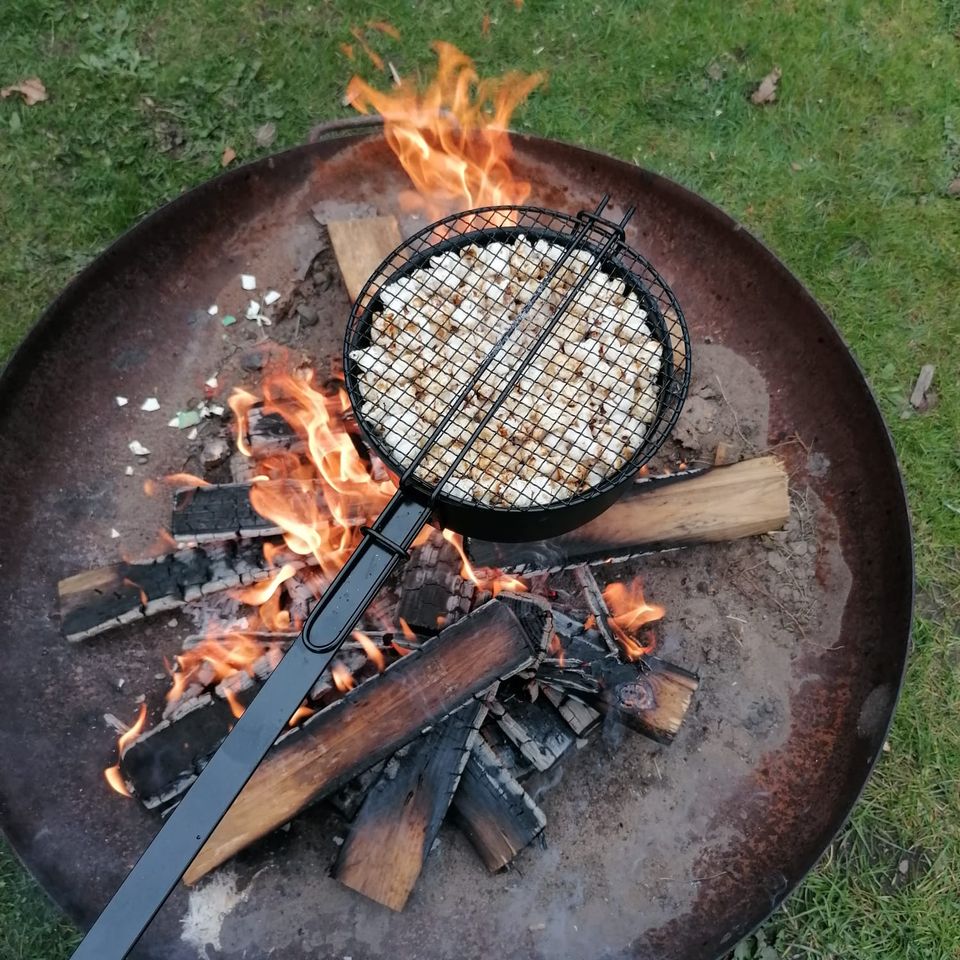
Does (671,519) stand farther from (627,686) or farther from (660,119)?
(660,119)

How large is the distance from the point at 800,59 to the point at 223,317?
3.20 meters

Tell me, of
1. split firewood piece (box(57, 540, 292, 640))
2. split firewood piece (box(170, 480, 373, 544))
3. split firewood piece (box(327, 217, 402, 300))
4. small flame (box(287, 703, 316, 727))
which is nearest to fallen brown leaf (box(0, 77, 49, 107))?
split firewood piece (box(327, 217, 402, 300))

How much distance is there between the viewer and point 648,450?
2.17 meters

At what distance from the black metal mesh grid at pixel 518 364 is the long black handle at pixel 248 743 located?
8.2 inches

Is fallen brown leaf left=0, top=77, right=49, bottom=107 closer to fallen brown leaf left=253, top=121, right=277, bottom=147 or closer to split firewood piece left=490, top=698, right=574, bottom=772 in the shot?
fallen brown leaf left=253, top=121, right=277, bottom=147

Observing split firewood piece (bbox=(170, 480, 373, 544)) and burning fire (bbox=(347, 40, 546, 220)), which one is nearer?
split firewood piece (bbox=(170, 480, 373, 544))

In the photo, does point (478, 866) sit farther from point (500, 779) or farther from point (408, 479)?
point (408, 479)

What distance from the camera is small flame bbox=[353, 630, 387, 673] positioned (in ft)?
8.84

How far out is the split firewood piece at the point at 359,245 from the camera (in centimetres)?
302

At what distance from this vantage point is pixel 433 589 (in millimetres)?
A: 2730

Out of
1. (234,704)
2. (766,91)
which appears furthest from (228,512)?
(766,91)

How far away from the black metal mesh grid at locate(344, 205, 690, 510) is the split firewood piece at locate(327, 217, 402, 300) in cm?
72

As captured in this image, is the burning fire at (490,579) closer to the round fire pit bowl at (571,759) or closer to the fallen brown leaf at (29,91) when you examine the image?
the round fire pit bowl at (571,759)

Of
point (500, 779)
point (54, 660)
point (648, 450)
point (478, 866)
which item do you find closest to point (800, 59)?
point (648, 450)
